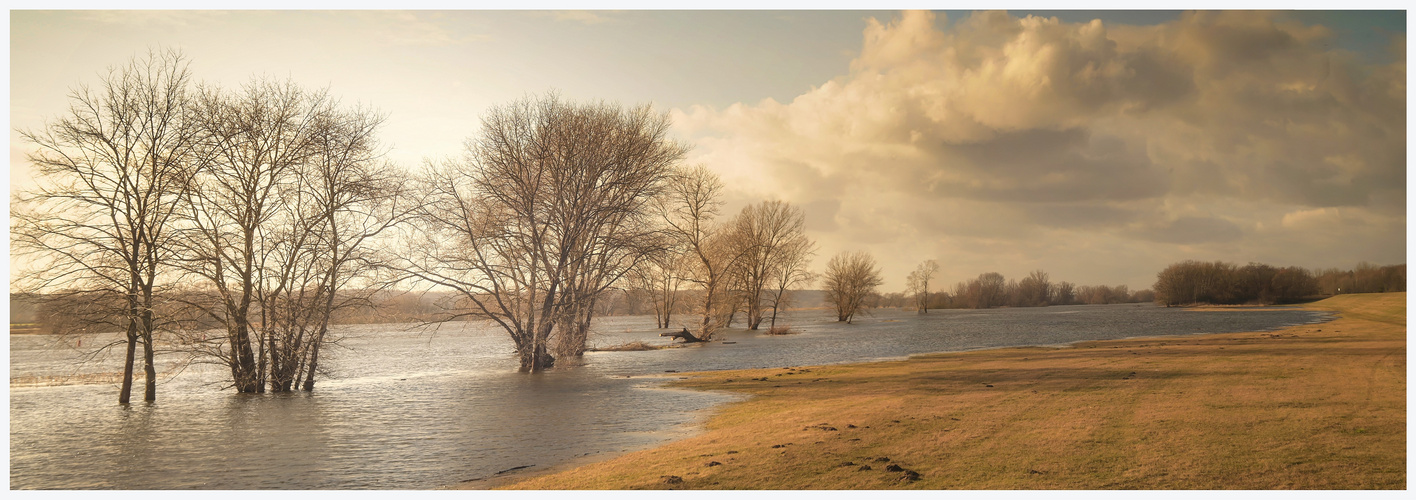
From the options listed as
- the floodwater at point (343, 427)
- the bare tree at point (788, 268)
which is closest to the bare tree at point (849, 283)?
the bare tree at point (788, 268)

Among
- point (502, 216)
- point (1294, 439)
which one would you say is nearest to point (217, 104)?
point (502, 216)

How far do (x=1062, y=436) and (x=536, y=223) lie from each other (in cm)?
2358

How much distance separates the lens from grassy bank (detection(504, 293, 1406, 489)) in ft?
32.0

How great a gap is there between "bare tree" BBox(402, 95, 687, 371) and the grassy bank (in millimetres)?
13364

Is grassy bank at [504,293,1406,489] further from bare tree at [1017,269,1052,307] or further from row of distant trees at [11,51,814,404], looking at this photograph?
bare tree at [1017,269,1052,307]

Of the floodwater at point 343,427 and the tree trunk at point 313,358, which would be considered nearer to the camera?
the floodwater at point 343,427

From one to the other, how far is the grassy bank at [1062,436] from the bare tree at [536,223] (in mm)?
13364

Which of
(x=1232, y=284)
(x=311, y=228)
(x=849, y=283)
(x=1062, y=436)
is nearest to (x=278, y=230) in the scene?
(x=311, y=228)

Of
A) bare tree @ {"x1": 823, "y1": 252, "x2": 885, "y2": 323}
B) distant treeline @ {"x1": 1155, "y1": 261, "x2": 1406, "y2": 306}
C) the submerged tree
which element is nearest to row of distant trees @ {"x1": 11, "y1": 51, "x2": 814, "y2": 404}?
the submerged tree

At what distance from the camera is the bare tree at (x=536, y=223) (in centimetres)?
2923

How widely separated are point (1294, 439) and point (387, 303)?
2457 centimetres

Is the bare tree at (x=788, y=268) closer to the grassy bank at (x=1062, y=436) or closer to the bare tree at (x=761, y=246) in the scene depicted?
the bare tree at (x=761, y=246)

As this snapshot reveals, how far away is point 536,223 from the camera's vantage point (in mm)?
31109

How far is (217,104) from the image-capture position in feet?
72.7
